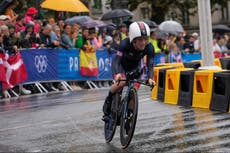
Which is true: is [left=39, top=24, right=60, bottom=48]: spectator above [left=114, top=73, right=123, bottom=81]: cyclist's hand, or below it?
above

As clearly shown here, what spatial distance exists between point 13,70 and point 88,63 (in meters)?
4.05

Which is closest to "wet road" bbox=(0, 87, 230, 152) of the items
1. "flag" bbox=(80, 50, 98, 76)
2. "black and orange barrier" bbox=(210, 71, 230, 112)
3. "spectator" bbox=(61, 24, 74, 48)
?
"black and orange barrier" bbox=(210, 71, 230, 112)

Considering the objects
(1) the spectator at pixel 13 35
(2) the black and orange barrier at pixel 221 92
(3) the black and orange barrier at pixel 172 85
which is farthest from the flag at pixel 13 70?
(2) the black and orange barrier at pixel 221 92

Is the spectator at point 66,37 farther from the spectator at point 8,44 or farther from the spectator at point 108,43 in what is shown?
the spectator at point 8,44

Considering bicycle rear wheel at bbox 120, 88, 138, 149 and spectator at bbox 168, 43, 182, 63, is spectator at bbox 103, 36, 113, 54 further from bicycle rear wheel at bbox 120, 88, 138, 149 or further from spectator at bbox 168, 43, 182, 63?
bicycle rear wheel at bbox 120, 88, 138, 149

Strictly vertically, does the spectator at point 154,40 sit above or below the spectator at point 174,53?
above

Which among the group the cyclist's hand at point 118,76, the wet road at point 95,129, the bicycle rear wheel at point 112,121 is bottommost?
the wet road at point 95,129

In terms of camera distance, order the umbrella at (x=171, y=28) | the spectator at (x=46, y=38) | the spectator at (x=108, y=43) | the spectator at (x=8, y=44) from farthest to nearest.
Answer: the umbrella at (x=171, y=28)
the spectator at (x=108, y=43)
the spectator at (x=46, y=38)
the spectator at (x=8, y=44)

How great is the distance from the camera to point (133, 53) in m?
10.2

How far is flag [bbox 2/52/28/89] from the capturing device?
19.6 metres

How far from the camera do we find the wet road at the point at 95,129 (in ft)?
32.2

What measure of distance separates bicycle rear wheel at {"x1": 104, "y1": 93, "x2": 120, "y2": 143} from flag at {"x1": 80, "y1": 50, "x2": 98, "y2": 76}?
12552 mm

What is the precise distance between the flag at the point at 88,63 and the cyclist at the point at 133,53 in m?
12.6

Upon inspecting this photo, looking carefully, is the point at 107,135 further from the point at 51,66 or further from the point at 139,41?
the point at 51,66
